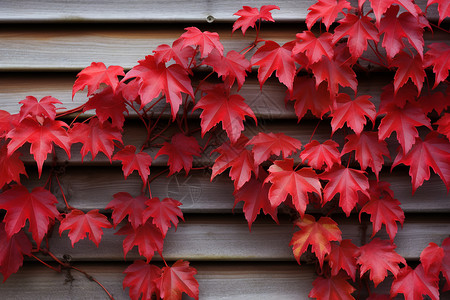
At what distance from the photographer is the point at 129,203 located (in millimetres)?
1526

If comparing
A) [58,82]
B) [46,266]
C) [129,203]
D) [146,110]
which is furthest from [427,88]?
[46,266]

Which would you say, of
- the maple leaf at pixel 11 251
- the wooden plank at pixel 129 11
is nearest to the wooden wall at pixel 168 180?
the wooden plank at pixel 129 11

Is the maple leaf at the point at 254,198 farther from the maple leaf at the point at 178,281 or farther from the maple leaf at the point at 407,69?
the maple leaf at the point at 407,69

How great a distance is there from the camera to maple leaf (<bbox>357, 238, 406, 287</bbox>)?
1.45 meters

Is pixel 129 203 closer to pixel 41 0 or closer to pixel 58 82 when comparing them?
pixel 58 82

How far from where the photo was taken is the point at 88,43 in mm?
1584

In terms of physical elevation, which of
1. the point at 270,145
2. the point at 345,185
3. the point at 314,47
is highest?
the point at 314,47

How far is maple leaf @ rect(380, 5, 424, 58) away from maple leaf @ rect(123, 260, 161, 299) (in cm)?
124

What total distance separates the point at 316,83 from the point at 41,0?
1168 mm

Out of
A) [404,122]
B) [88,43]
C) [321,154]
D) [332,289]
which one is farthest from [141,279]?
[404,122]

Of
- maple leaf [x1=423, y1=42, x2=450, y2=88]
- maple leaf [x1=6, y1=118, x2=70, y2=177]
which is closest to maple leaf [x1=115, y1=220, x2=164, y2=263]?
maple leaf [x1=6, y1=118, x2=70, y2=177]

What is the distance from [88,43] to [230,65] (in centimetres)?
62

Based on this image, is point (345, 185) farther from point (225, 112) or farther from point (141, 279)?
point (141, 279)

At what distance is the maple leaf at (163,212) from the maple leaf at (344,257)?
631mm
